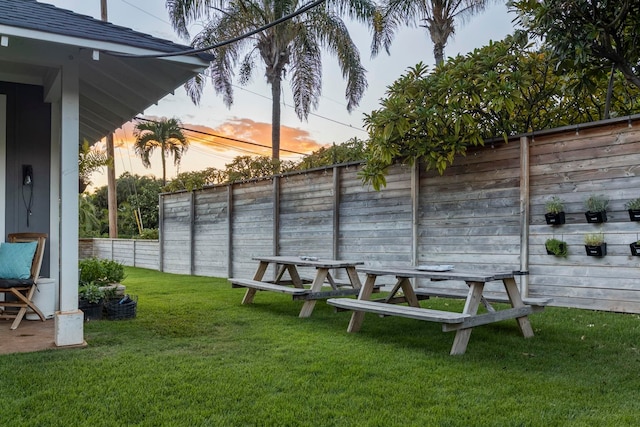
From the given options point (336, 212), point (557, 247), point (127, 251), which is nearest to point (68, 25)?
point (336, 212)

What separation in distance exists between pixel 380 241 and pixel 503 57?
2906mm

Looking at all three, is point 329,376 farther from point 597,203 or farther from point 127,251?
point 127,251

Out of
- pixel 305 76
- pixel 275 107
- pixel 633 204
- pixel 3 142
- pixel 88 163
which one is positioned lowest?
pixel 633 204

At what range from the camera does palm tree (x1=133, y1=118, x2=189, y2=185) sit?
77.1 ft

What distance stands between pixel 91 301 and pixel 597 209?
523cm

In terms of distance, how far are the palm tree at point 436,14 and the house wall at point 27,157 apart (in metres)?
7.92

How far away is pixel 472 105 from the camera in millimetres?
5781

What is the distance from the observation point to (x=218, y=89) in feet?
46.5

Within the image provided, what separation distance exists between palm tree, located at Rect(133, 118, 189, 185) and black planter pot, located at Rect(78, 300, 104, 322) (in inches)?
765

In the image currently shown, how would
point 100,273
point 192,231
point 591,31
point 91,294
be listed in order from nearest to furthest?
point 591,31 < point 91,294 < point 100,273 < point 192,231

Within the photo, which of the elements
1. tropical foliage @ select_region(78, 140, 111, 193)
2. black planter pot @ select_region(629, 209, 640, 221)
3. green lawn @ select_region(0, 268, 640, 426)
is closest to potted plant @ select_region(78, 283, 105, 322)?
green lawn @ select_region(0, 268, 640, 426)

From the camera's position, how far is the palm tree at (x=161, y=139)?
23497 mm

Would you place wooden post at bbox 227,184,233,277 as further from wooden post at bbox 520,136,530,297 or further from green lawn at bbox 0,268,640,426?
wooden post at bbox 520,136,530,297

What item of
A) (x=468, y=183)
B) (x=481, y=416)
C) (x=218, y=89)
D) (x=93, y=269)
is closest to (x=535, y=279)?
(x=468, y=183)
